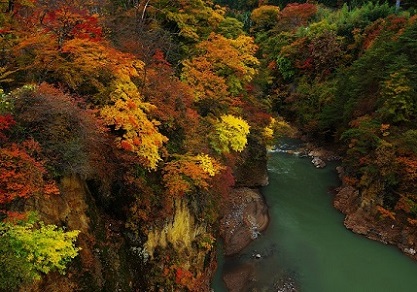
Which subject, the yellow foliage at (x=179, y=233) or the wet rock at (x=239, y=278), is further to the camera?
the wet rock at (x=239, y=278)

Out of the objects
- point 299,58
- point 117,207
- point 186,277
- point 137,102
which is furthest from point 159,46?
point 299,58

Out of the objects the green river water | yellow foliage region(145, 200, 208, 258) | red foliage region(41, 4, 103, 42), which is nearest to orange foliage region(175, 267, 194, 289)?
yellow foliage region(145, 200, 208, 258)

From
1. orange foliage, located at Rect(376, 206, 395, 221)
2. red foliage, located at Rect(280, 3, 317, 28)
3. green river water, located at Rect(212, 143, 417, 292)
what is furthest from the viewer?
red foliage, located at Rect(280, 3, 317, 28)

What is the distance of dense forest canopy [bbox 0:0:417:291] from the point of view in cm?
1003

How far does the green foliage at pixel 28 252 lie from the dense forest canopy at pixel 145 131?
30 millimetres

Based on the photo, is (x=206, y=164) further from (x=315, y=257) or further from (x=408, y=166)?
(x=408, y=166)

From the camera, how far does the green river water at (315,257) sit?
63.1ft

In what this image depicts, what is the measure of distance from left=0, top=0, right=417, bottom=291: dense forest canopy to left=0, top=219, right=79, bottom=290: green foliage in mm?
30

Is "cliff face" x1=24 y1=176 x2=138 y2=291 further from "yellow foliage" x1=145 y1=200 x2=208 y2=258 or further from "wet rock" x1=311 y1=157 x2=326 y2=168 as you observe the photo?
"wet rock" x1=311 y1=157 x2=326 y2=168

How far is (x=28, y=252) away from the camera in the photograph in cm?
855

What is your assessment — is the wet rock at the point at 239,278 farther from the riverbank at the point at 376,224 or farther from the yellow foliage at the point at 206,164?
the riverbank at the point at 376,224

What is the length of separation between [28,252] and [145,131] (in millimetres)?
5950

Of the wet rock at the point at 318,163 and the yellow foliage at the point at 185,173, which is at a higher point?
the yellow foliage at the point at 185,173

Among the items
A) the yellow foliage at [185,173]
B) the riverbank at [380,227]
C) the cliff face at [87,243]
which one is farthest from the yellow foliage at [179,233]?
the riverbank at [380,227]
